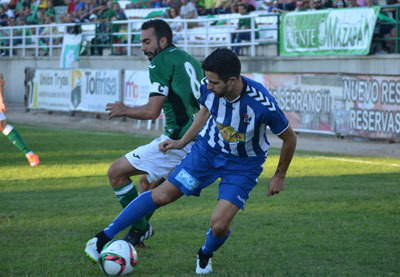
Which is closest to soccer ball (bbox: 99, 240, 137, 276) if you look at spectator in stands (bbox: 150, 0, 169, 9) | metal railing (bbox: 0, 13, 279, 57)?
metal railing (bbox: 0, 13, 279, 57)

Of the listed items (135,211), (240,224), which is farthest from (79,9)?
(135,211)

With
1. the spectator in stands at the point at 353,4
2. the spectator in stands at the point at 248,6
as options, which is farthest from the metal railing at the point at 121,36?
the spectator in stands at the point at 353,4

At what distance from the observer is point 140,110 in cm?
579

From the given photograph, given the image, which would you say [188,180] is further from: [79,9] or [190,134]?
[79,9]

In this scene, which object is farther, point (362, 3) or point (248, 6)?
point (248, 6)

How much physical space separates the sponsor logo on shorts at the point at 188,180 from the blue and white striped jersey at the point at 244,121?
11.2 inches

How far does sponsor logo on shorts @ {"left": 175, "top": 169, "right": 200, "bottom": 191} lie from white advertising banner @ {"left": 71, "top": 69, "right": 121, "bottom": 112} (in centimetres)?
1609

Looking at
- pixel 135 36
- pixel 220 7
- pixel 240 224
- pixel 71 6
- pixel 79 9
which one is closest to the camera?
pixel 240 224

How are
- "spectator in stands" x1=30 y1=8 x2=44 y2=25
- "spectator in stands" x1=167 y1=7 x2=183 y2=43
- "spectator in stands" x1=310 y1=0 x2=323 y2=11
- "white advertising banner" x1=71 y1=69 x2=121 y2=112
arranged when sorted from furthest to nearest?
"spectator in stands" x1=30 y1=8 x2=44 y2=25 → "spectator in stands" x1=167 y1=7 x2=183 y2=43 → "white advertising banner" x1=71 y1=69 x2=121 y2=112 → "spectator in stands" x1=310 y1=0 x2=323 y2=11

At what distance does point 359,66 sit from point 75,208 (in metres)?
10.6

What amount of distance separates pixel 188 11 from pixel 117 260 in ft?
60.5

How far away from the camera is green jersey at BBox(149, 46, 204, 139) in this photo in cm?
614

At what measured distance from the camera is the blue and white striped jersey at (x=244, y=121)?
5.25 metres

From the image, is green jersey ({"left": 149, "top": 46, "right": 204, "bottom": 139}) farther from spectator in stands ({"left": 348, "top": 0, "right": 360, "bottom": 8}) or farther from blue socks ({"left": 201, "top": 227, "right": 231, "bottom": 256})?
spectator in stands ({"left": 348, "top": 0, "right": 360, "bottom": 8})
